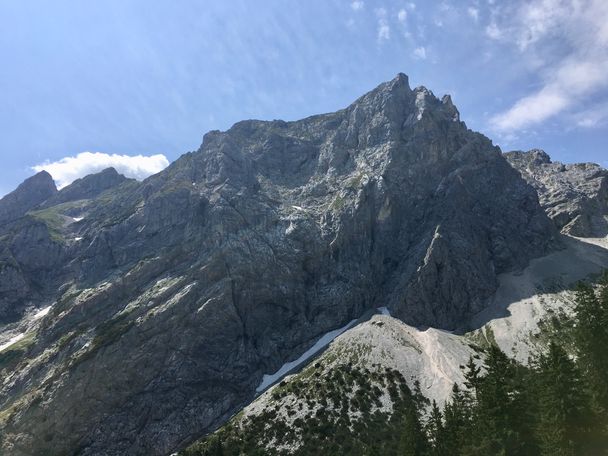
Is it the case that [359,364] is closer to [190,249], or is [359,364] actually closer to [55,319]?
[190,249]

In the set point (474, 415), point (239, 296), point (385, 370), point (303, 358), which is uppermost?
point (239, 296)

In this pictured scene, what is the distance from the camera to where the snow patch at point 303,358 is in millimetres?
132750

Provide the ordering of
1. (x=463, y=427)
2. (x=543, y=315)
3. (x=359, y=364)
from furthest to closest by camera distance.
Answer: (x=543, y=315), (x=359, y=364), (x=463, y=427)

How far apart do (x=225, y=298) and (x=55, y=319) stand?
71.5 meters

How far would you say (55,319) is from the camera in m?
165

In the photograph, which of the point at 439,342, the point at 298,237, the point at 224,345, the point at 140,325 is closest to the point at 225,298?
the point at 224,345

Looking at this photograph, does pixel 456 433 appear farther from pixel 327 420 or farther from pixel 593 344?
pixel 327 420

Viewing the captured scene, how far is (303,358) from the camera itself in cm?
13975

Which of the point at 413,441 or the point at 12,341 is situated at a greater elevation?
the point at 12,341

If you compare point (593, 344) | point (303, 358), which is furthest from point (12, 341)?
point (593, 344)

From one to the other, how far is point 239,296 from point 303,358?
3217 cm

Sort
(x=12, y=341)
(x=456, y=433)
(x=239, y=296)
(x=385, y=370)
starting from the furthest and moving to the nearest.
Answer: (x=12, y=341) < (x=239, y=296) < (x=385, y=370) < (x=456, y=433)

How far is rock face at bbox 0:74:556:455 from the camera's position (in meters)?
120

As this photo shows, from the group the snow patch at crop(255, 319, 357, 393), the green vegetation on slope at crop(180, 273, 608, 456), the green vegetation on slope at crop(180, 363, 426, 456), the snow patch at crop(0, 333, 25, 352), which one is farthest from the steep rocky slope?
the snow patch at crop(0, 333, 25, 352)
